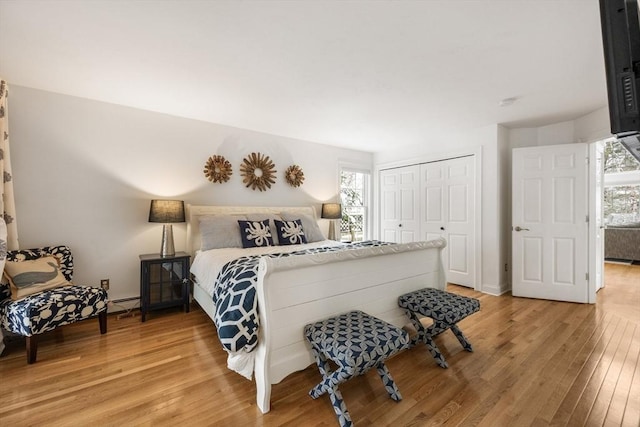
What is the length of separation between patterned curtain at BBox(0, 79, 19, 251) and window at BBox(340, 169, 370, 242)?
4.07 meters

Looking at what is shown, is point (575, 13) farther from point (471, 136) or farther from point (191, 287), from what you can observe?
point (191, 287)

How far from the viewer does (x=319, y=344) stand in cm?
156

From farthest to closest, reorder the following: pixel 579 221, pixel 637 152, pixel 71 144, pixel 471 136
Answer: pixel 471 136 → pixel 579 221 → pixel 71 144 → pixel 637 152

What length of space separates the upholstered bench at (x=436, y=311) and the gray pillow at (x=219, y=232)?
1918mm

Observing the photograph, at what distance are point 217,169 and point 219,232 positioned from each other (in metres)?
0.96

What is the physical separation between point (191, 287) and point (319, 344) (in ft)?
7.78

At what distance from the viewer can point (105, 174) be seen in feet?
9.79

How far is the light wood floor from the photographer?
58.9 inches

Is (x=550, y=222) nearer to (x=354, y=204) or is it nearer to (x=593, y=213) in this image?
(x=593, y=213)

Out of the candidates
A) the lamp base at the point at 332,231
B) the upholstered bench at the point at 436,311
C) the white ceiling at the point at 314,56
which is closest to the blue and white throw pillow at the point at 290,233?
the lamp base at the point at 332,231

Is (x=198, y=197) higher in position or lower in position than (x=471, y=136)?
lower

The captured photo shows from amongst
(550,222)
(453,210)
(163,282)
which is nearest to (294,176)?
(163,282)

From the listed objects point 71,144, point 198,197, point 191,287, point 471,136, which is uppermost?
point 471,136

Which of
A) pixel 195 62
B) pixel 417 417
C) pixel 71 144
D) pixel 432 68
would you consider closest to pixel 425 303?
pixel 417 417
